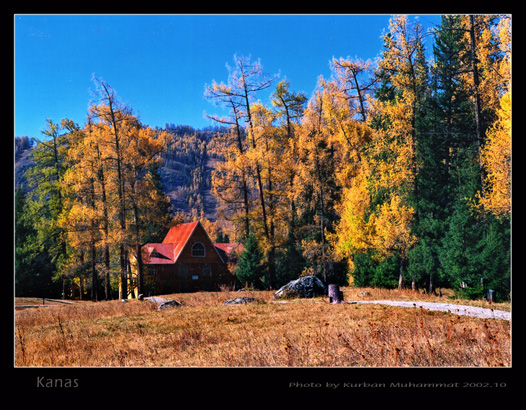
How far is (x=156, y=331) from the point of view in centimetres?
1132

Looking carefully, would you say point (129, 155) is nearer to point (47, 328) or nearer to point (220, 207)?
point (220, 207)

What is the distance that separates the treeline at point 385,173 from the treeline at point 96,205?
12.1 ft

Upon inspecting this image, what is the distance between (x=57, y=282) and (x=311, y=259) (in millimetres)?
12683

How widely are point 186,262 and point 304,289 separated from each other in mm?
8631

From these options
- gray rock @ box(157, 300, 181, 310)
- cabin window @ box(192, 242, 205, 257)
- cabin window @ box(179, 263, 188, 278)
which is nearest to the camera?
gray rock @ box(157, 300, 181, 310)

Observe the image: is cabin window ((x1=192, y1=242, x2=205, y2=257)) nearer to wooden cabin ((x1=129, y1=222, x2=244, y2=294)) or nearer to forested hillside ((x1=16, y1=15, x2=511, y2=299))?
wooden cabin ((x1=129, y1=222, x2=244, y2=294))

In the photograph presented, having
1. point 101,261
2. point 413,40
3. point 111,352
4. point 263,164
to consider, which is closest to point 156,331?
point 111,352

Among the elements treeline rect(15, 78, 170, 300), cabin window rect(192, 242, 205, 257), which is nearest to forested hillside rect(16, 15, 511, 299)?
treeline rect(15, 78, 170, 300)

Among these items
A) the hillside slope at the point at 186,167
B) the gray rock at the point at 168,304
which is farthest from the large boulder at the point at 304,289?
the hillside slope at the point at 186,167

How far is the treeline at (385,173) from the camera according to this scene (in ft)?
49.2

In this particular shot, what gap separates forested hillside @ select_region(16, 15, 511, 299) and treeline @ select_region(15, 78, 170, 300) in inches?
2.4

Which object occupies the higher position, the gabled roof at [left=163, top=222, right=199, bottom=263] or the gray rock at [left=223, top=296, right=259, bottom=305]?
the gabled roof at [left=163, top=222, right=199, bottom=263]

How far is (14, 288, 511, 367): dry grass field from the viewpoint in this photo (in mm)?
7250

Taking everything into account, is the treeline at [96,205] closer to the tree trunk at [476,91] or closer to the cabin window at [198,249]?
the cabin window at [198,249]
